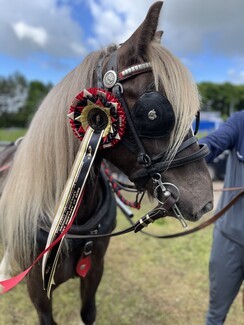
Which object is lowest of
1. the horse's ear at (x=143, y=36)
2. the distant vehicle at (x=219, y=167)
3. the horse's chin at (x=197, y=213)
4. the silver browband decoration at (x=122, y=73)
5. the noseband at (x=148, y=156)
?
the distant vehicle at (x=219, y=167)

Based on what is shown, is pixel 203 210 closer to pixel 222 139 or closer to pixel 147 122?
pixel 147 122

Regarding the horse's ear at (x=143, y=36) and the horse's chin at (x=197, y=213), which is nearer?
the horse's ear at (x=143, y=36)

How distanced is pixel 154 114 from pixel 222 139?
856 mm

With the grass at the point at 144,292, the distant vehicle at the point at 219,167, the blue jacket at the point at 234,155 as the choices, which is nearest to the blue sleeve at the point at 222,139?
the blue jacket at the point at 234,155

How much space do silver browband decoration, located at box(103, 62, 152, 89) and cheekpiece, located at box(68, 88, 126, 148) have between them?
0.14 ft

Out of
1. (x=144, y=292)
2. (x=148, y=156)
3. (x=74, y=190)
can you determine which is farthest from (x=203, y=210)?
(x=144, y=292)

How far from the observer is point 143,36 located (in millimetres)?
1244

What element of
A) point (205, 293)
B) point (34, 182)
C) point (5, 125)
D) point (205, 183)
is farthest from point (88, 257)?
point (5, 125)

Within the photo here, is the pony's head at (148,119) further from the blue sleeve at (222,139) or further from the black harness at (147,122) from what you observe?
the blue sleeve at (222,139)

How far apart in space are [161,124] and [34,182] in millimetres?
716

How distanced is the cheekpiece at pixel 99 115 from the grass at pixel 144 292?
208cm

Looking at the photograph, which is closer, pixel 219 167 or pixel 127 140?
pixel 127 140

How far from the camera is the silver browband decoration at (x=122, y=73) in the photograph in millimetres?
1280

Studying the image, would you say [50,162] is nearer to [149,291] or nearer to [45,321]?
[45,321]
